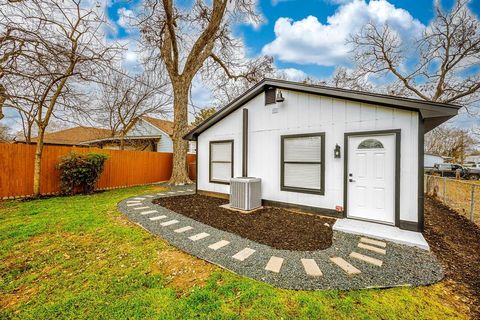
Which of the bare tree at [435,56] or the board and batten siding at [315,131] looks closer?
the board and batten siding at [315,131]

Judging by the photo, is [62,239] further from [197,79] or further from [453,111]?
[197,79]

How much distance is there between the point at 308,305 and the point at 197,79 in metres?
12.0

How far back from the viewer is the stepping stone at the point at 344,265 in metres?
2.67

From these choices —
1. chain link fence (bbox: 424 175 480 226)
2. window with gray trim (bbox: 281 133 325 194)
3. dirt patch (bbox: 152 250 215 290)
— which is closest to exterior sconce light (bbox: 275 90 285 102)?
window with gray trim (bbox: 281 133 325 194)

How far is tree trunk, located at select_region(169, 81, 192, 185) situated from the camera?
10.6 meters

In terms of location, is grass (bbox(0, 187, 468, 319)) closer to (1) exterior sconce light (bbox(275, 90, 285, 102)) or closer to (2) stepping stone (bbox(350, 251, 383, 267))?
(2) stepping stone (bbox(350, 251, 383, 267))

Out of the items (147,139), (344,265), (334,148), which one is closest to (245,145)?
(334,148)

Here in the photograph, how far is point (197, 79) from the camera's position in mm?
11797

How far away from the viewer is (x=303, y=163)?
5.46 m

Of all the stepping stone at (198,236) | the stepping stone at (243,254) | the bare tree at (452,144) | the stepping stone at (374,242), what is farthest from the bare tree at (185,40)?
the bare tree at (452,144)

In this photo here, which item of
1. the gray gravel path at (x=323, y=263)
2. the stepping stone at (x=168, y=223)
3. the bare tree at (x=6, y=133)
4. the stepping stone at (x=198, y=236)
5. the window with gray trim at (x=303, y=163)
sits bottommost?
the gray gravel path at (x=323, y=263)

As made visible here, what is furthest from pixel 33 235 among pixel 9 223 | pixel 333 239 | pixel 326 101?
pixel 326 101

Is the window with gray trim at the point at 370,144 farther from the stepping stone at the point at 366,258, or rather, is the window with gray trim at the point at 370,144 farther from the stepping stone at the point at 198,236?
the stepping stone at the point at 198,236

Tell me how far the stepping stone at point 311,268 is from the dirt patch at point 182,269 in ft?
4.17
